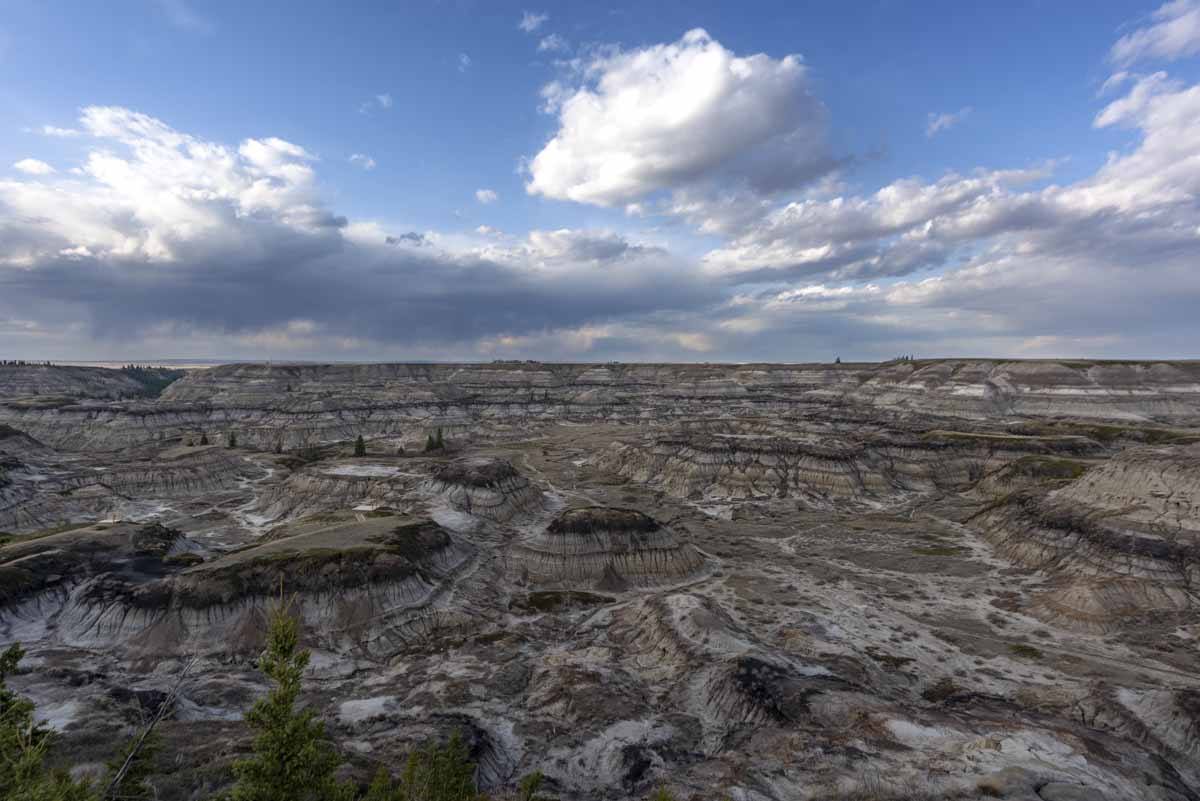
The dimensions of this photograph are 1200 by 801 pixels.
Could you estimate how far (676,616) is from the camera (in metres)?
46.1

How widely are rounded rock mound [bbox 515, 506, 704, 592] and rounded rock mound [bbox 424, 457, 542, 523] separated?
1859cm

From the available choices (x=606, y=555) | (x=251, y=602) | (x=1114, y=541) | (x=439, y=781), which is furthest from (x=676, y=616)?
(x=1114, y=541)

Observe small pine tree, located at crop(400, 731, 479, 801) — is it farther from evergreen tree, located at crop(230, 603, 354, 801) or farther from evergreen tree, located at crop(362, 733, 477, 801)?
evergreen tree, located at crop(230, 603, 354, 801)

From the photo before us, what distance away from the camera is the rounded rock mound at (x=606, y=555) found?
61.6m

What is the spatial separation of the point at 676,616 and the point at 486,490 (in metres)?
46.8

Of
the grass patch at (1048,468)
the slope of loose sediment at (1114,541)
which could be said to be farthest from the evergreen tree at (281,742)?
the grass patch at (1048,468)

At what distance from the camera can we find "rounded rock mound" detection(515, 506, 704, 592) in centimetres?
6162

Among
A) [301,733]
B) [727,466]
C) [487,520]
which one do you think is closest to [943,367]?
[727,466]

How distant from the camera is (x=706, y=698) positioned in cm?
3650

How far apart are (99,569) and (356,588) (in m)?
27.4

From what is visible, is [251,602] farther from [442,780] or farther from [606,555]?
[606,555]

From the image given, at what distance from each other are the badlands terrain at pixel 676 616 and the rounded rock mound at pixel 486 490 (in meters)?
A: 0.51

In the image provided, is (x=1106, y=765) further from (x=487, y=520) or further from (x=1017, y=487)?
(x=1017, y=487)

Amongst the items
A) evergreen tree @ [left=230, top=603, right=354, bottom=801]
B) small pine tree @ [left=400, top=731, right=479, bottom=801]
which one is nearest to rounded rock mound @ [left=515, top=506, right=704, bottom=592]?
small pine tree @ [left=400, top=731, right=479, bottom=801]
